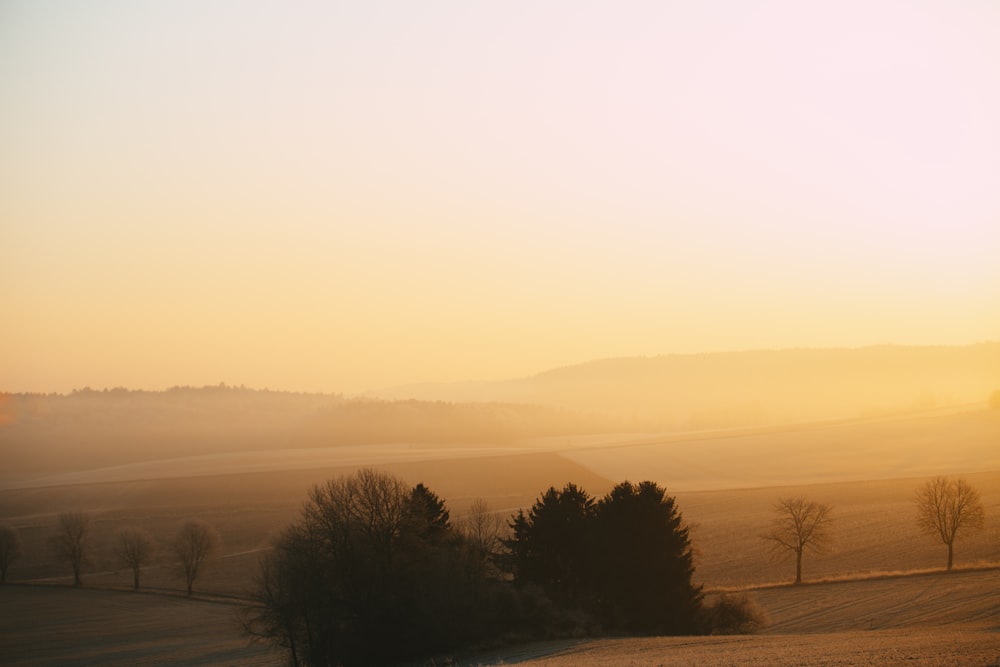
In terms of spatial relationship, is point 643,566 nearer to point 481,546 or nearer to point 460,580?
point 481,546

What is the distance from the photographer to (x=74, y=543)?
72188mm

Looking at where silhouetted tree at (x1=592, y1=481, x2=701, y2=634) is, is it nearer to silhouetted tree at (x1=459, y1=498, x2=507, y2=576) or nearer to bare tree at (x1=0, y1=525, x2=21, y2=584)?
silhouetted tree at (x1=459, y1=498, x2=507, y2=576)

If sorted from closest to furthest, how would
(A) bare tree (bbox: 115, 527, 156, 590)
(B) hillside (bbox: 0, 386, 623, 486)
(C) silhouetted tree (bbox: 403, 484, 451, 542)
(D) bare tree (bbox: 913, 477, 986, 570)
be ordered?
(C) silhouetted tree (bbox: 403, 484, 451, 542), (D) bare tree (bbox: 913, 477, 986, 570), (A) bare tree (bbox: 115, 527, 156, 590), (B) hillside (bbox: 0, 386, 623, 486)

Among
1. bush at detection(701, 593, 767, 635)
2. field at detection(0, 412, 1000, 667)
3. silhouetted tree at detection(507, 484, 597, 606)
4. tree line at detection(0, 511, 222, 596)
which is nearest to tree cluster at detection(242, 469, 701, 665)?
silhouetted tree at detection(507, 484, 597, 606)

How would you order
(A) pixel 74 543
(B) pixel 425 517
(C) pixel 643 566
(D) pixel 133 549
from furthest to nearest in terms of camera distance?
(A) pixel 74 543 < (D) pixel 133 549 < (B) pixel 425 517 < (C) pixel 643 566

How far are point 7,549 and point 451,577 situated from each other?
181 ft

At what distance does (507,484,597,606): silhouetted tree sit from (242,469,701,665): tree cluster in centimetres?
6

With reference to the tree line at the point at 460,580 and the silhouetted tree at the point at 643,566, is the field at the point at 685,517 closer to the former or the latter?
the tree line at the point at 460,580

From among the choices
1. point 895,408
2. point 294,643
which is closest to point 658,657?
point 294,643

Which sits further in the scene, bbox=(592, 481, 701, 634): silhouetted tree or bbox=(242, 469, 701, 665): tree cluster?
bbox=(592, 481, 701, 634): silhouetted tree

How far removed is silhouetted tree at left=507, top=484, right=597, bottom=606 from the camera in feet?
144

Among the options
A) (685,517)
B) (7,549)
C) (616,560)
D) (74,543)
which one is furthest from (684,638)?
(7,549)

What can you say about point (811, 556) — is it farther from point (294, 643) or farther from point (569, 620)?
point (294, 643)

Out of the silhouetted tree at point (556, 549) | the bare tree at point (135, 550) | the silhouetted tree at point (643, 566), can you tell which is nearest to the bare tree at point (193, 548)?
the bare tree at point (135, 550)
